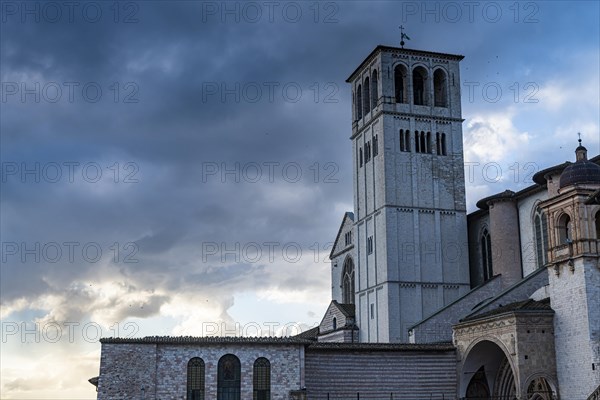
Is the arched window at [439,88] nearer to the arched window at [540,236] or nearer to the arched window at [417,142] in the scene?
the arched window at [417,142]

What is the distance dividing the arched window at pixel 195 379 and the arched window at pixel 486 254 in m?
21.3

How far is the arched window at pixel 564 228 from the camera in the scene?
34.4m

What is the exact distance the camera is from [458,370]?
38.2 metres

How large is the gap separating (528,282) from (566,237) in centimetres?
607

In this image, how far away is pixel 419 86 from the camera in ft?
178

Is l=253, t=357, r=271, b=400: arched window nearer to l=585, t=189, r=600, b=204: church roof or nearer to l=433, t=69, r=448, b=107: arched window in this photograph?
l=585, t=189, r=600, b=204: church roof

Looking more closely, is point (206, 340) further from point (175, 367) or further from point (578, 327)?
point (578, 327)

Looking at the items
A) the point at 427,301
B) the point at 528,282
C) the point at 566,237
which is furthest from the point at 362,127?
the point at 566,237

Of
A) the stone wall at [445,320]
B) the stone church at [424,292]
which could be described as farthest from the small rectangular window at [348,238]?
the stone wall at [445,320]

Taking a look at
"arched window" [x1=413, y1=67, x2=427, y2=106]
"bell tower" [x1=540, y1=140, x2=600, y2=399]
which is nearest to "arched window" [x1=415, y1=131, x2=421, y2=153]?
"arched window" [x1=413, y1=67, x2=427, y2=106]

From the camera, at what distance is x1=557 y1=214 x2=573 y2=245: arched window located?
34.4 meters

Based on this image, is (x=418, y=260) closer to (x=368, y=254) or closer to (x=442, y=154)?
(x=368, y=254)

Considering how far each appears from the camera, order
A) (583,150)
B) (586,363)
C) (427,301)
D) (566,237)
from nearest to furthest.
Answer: (586,363) → (566,237) → (583,150) → (427,301)

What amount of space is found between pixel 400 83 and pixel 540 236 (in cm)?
1456
